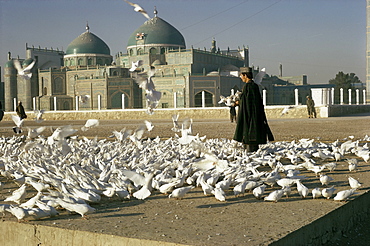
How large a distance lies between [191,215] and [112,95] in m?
39.5

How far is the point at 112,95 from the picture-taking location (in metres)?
41.5

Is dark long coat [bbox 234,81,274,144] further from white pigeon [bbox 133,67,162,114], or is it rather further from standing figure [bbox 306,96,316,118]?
standing figure [bbox 306,96,316,118]

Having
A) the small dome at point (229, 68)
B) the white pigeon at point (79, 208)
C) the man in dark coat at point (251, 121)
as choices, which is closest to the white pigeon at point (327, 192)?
the white pigeon at point (79, 208)

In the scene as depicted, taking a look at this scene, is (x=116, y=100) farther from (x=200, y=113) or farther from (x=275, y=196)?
(x=275, y=196)

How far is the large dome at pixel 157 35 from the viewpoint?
44.4 metres

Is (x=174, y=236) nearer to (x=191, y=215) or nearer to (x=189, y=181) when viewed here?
(x=191, y=215)

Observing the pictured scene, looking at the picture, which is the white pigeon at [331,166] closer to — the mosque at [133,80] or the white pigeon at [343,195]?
the white pigeon at [343,195]

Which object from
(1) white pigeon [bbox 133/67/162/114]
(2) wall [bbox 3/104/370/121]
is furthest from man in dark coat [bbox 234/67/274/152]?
(2) wall [bbox 3/104/370/121]

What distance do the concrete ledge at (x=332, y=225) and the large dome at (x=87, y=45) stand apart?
156ft

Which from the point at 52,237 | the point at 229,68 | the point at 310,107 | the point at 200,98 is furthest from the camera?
the point at 229,68

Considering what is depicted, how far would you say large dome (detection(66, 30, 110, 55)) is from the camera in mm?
48906

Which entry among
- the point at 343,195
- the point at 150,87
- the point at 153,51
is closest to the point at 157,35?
the point at 153,51

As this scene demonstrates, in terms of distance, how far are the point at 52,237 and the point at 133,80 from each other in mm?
41148

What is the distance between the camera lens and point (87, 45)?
161 ft
